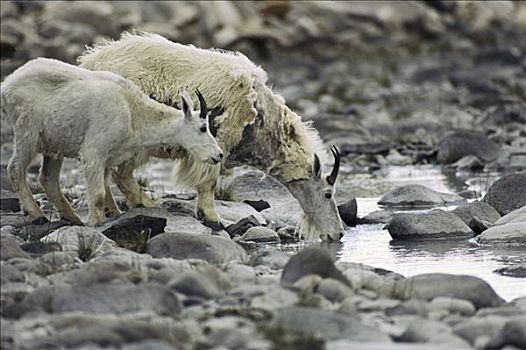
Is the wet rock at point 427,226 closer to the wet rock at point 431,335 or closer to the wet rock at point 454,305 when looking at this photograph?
the wet rock at point 454,305

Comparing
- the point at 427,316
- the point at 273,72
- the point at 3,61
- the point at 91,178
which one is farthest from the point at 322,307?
the point at 273,72

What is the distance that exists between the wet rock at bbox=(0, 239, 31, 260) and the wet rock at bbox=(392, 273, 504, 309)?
2.88 meters

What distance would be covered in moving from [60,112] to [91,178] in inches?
27.9

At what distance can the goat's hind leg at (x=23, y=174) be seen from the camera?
12750 mm

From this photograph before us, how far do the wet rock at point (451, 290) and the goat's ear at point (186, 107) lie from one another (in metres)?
4.03

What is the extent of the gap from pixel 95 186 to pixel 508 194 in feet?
16.6

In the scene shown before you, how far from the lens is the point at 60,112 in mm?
12609

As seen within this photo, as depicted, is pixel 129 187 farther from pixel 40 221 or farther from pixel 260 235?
pixel 260 235

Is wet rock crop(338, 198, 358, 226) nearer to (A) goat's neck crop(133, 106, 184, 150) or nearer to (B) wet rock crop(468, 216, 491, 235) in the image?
(B) wet rock crop(468, 216, 491, 235)

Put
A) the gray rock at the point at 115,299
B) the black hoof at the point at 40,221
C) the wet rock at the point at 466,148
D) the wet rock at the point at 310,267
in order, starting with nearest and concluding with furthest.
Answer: the gray rock at the point at 115,299, the wet rock at the point at 310,267, the black hoof at the point at 40,221, the wet rock at the point at 466,148

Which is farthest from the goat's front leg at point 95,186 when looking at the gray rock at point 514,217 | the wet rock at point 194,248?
the gray rock at point 514,217

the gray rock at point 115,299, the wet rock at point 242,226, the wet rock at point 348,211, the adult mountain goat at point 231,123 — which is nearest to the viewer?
the gray rock at point 115,299

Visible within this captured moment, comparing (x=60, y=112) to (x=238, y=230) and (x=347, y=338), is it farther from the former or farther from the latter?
(x=347, y=338)

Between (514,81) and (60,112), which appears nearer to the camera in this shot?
(60,112)
